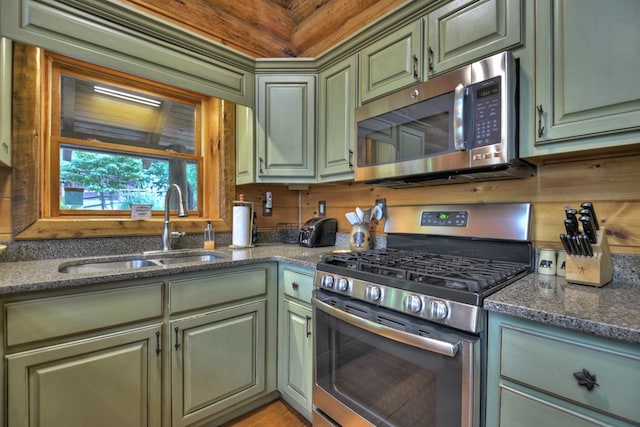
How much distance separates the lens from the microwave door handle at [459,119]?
1.21m

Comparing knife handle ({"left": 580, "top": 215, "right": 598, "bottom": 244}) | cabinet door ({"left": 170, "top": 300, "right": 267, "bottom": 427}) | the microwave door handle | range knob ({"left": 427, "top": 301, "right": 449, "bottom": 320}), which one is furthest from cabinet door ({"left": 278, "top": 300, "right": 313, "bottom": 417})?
knife handle ({"left": 580, "top": 215, "right": 598, "bottom": 244})

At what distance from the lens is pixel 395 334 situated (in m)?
1.04

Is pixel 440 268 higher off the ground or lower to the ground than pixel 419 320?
higher

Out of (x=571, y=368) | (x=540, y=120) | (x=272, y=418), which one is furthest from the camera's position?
(x=272, y=418)

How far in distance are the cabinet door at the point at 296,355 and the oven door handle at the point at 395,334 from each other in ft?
1.09

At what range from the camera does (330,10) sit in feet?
7.70

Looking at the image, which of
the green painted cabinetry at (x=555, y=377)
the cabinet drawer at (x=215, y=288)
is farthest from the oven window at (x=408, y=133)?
the cabinet drawer at (x=215, y=288)

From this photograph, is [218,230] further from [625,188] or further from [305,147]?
[625,188]

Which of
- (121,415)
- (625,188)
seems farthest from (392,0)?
(121,415)

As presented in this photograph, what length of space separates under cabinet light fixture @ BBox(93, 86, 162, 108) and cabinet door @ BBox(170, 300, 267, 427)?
4.89ft

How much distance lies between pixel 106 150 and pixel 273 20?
1.68m

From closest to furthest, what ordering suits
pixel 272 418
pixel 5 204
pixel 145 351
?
pixel 145 351 < pixel 5 204 < pixel 272 418

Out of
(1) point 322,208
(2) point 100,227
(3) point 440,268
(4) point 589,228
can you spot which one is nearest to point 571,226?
(4) point 589,228

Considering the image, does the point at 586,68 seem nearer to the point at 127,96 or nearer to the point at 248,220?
the point at 248,220
